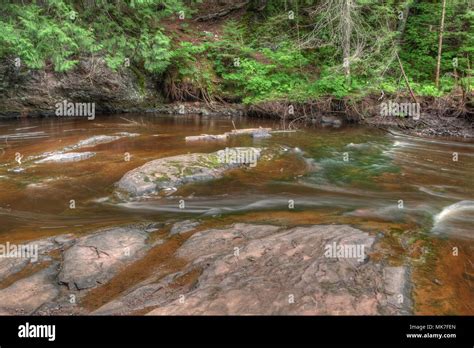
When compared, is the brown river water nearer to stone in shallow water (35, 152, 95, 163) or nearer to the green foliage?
stone in shallow water (35, 152, 95, 163)

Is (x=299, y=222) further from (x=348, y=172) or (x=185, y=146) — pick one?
(x=185, y=146)

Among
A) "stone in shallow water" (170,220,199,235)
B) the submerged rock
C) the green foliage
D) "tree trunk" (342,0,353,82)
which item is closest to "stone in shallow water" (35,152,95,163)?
the submerged rock

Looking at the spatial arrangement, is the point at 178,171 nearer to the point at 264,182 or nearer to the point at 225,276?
the point at 264,182

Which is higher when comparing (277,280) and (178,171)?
(178,171)

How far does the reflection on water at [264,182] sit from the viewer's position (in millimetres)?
4910

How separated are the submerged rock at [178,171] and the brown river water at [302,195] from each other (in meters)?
0.25

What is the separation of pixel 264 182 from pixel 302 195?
0.81m

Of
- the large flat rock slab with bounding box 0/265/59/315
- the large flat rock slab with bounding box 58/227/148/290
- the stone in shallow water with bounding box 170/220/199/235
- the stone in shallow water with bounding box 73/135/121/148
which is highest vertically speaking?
the stone in shallow water with bounding box 73/135/121/148

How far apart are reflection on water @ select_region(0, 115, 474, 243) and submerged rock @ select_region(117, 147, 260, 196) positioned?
0.84 ft

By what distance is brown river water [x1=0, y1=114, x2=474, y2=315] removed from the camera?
3839 mm

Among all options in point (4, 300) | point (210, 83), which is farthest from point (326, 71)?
point (4, 300)

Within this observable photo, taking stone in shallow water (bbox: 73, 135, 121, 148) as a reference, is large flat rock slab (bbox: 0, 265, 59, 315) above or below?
below

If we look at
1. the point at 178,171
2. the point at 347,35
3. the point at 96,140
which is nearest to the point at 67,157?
the point at 96,140

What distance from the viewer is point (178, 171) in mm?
6324
